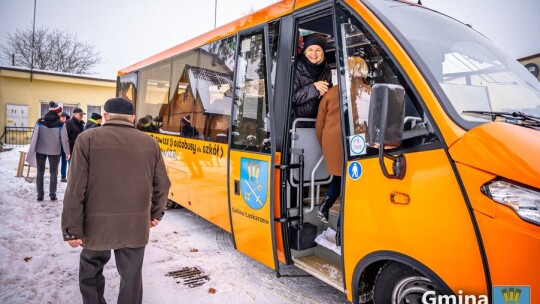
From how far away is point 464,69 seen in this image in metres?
2.65

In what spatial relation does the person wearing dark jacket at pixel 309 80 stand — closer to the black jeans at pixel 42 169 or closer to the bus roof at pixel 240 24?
the bus roof at pixel 240 24

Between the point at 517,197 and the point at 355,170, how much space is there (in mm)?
1095

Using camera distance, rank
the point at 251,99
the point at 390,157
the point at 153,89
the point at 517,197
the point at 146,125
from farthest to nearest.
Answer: the point at 146,125 → the point at 153,89 → the point at 251,99 → the point at 390,157 → the point at 517,197

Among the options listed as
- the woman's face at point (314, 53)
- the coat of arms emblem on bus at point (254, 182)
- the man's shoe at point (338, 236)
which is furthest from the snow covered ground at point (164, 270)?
the woman's face at point (314, 53)

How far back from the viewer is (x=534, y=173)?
1.79 meters

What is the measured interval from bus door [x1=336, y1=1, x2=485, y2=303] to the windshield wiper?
0.35 metres

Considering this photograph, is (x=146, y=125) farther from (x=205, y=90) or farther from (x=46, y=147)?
(x=205, y=90)

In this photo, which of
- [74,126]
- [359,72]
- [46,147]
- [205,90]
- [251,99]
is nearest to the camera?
[359,72]

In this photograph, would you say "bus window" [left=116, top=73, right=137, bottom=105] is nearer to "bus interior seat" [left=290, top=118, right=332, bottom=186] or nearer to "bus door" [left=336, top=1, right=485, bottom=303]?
"bus interior seat" [left=290, top=118, right=332, bottom=186]

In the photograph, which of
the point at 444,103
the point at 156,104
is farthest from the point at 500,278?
the point at 156,104

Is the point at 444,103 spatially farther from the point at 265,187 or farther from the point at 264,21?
the point at 264,21

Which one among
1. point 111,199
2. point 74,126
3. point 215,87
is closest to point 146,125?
point 215,87

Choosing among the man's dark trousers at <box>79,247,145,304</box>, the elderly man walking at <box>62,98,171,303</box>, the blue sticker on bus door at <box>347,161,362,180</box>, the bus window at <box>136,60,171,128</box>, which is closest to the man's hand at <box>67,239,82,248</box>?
the elderly man walking at <box>62,98,171,303</box>

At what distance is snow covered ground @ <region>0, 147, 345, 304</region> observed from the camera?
357 cm
